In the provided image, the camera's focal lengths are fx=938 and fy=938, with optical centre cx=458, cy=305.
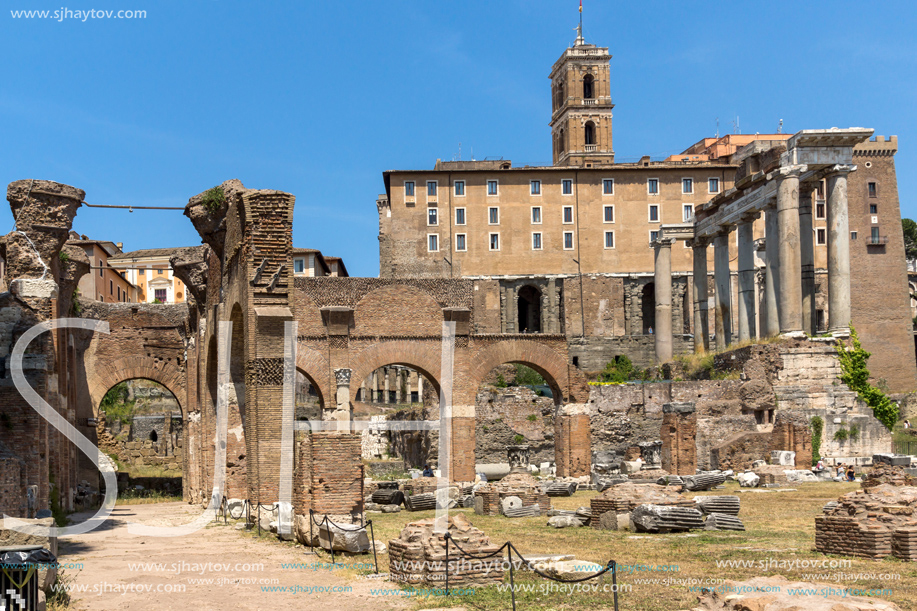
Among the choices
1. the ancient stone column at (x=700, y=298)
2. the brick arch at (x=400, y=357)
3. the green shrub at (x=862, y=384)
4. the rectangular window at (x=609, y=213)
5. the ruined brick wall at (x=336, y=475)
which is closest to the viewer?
the ruined brick wall at (x=336, y=475)

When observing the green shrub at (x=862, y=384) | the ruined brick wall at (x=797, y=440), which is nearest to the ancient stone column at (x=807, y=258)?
the green shrub at (x=862, y=384)

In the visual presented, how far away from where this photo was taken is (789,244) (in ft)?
110

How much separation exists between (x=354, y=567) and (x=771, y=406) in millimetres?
21984

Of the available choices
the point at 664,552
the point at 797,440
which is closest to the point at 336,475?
the point at 664,552

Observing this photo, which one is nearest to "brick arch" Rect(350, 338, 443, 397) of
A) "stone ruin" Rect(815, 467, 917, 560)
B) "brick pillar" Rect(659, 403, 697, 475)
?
"brick pillar" Rect(659, 403, 697, 475)

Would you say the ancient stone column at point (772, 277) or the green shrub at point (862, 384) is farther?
the ancient stone column at point (772, 277)

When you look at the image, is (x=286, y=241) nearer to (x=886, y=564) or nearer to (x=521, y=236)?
(x=886, y=564)

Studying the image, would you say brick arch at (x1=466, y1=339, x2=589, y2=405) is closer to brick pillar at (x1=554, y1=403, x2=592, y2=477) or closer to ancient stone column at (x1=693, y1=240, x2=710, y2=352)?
brick pillar at (x1=554, y1=403, x2=592, y2=477)

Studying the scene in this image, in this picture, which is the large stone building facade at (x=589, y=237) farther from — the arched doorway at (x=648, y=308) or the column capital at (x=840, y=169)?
the column capital at (x=840, y=169)

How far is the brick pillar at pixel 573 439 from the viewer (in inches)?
1035

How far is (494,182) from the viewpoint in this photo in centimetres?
5628

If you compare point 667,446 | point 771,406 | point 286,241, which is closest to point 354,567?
point 286,241

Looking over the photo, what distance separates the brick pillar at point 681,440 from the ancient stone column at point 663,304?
51.8 feet

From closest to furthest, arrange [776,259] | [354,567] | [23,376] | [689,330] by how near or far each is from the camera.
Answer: [354,567] → [23,376] → [776,259] → [689,330]
